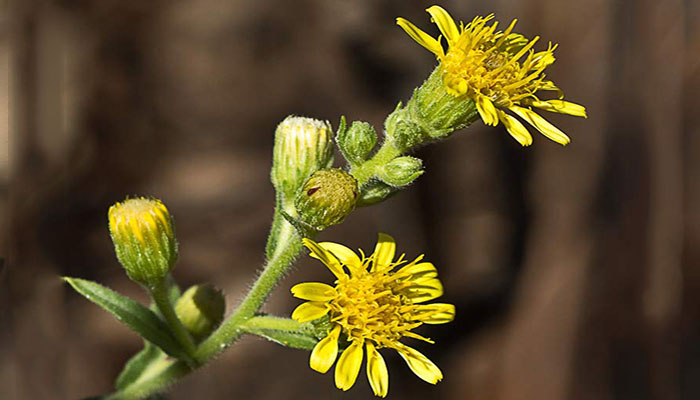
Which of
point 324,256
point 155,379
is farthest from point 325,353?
point 155,379

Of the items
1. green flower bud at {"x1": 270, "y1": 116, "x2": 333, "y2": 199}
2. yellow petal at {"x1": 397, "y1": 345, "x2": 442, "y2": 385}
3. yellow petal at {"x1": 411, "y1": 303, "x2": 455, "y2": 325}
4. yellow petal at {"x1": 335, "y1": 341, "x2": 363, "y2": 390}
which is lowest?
yellow petal at {"x1": 397, "y1": 345, "x2": 442, "y2": 385}

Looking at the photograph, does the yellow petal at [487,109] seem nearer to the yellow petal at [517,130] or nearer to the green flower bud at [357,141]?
the yellow petal at [517,130]

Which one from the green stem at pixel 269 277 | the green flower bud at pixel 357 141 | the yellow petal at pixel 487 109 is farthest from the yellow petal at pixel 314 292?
the yellow petal at pixel 487 109

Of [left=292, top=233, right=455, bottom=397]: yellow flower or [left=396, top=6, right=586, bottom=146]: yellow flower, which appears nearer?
[left=292, top=233, right=455, bottom=397]: yellow flower

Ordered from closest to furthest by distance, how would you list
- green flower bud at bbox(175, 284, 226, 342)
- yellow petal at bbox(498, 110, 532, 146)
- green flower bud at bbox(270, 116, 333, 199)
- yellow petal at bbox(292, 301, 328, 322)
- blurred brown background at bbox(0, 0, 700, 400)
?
yellow petal at bbox(292, 301, 328, 322), yellow petal at bbox(498, 110, 532, 146), green flower bud at bbox(270, 116, 333, 199), green flower bud at bbox(175, 284, 226, 342), blurred brown background at bbox(0, 0, 700, 400)

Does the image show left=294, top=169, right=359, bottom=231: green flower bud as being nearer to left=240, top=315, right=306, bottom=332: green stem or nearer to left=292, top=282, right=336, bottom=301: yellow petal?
left=292, top=282, right=336, bottom=301: yellow petal

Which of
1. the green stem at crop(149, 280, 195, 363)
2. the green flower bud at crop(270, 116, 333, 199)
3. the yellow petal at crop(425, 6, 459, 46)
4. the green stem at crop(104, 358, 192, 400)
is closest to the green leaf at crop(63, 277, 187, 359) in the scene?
the green stem at crop(149, 280, 195, 363)
